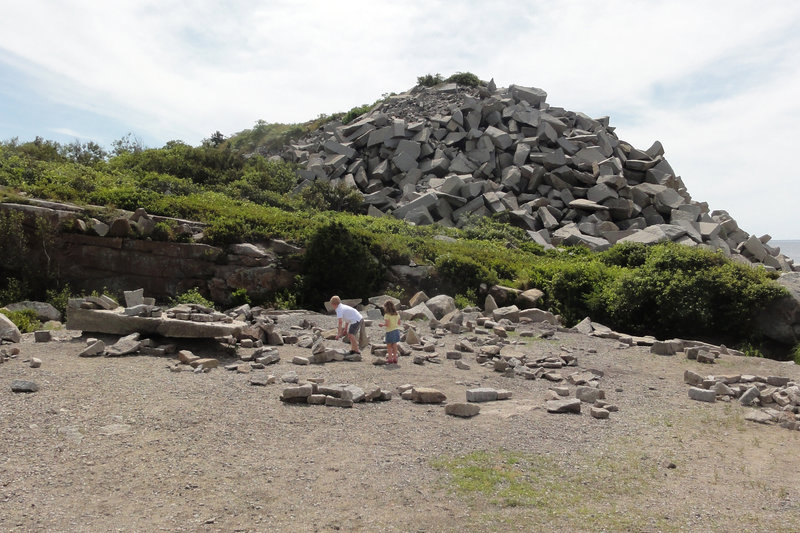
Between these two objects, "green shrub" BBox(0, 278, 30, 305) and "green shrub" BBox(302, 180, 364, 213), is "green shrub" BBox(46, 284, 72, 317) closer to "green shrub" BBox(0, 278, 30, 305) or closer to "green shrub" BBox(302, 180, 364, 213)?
"green shrub" BBox(0, 278, 30, 305)

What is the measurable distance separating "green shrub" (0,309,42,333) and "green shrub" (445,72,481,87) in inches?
1093

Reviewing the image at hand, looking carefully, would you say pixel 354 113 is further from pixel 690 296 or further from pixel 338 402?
pixel 338 402

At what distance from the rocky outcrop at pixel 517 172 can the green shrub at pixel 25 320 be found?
13473 millimetres

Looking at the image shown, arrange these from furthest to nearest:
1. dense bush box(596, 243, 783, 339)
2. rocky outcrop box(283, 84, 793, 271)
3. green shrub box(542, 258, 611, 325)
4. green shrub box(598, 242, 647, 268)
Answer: rocky outcrop box(283, 84, 793, 271) → green shrub box(598, 242, 647, 268) → green shrub box(542, 258, 611, 325) → dense bush box(596, 243, 783, 339)

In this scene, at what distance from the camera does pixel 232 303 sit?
14891 millimetres

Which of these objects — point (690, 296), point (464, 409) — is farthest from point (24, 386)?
point (690, 296)

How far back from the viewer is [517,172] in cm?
2722

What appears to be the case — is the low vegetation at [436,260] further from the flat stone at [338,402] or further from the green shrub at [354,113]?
the green shrub at [354,113]

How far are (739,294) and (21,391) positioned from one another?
12641mm

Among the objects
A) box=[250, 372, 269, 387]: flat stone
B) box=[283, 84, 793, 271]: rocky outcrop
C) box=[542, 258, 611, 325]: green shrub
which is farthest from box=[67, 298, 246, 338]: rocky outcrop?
box=[283, 84, 793, 271]: rocky outcrop

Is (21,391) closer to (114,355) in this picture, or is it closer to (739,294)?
(114,355)

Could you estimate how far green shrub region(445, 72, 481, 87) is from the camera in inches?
1405

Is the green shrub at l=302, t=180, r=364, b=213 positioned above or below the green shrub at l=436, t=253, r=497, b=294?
above

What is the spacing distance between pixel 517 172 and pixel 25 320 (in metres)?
19.9
